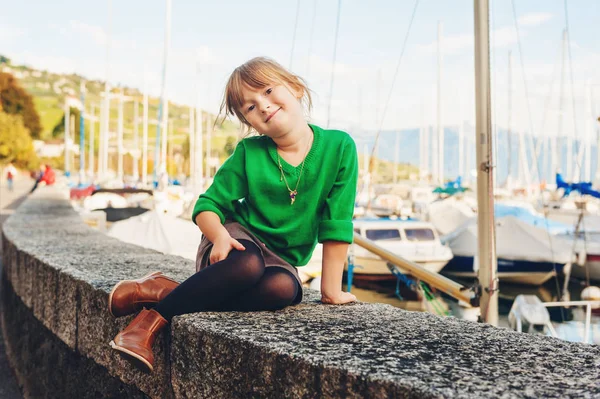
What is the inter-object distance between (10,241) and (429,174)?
133 ft

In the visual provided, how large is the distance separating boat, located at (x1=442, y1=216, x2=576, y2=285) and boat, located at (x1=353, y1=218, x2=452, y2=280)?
4.08 feet

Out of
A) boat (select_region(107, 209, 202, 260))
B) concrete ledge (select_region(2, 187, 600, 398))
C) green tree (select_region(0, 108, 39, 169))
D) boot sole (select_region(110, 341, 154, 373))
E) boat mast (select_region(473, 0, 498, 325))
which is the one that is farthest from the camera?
green tree (select_region(0, 108, 39, 169))

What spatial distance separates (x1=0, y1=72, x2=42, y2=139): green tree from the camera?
3108 inches

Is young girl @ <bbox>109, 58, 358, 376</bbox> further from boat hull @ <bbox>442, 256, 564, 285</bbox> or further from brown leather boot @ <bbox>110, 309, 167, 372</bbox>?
boat hull @ <bbox>442, 256, 564, 285</bbox>

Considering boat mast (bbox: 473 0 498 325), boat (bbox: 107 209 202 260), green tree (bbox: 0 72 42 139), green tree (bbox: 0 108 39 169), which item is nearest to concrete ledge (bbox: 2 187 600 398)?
boat mast (bbox: 473 0 498 325)

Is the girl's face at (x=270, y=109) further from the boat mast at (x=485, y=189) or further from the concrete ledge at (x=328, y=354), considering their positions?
the boat mast at (x=485, y=189)

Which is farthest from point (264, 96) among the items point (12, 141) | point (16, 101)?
point (16, 101)

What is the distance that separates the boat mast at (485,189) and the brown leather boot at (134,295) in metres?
4.98

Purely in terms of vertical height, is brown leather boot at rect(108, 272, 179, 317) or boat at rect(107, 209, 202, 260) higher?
brown leather boot at rect(108, 272, 179, 317)

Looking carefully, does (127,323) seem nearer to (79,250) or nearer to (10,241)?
(79,250)

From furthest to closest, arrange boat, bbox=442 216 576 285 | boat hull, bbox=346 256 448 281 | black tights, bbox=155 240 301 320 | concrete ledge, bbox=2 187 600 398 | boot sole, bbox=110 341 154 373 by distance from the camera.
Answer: boat, bbox=442 216 576 285 < boat hull, bbox=346 256 448 281 < black tights, bbox=155 240 301 320 < boot sole, bbox=110 341 154 373 < concrete ledge, bbox=2 187 600 398

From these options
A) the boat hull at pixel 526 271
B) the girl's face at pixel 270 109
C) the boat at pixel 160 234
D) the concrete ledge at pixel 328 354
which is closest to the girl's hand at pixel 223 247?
the concrete ledge at pixel 328 354

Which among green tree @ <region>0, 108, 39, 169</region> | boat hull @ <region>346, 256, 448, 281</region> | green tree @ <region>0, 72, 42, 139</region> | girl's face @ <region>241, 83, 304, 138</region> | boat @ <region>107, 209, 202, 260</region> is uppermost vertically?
green tree @ <region>0, 72, 42, 139</region>

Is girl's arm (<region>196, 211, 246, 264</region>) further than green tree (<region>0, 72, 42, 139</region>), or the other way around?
green tree (<region>0, 72, 42, 139</region>)
